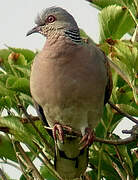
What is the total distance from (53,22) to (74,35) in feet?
0.57

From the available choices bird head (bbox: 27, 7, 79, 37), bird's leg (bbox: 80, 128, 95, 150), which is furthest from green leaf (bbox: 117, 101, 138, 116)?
bird head (bbox: 27, 7, 79, 37)

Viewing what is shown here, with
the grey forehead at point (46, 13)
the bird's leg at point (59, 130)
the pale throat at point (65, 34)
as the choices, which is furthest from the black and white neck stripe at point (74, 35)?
the bird's leg at point (59, 130)

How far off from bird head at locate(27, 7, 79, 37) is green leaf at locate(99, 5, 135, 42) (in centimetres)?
27

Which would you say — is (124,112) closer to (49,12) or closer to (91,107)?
(91,107)

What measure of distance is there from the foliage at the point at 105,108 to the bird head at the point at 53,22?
181 mm

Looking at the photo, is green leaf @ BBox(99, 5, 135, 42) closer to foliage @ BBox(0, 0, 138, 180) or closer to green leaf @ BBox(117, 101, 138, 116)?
foliage @ BBox(0, 0, 138, 180)

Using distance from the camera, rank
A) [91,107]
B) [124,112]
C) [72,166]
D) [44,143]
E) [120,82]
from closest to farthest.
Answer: [124,112], [44,143], [120,82], [91,107], [72,166]

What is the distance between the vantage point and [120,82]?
2.38m

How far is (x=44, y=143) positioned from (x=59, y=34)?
71 cm

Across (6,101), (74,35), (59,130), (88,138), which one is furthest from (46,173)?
(74,35)

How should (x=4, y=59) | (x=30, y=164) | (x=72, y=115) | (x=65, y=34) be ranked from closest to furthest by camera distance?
(x=30, y=164) < (x=4, y=59) < (x=72, y=115) < (x=65, y=34)

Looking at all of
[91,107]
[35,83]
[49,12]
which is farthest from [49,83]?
[49,12]

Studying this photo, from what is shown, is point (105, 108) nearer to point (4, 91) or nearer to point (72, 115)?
point (72, 115)

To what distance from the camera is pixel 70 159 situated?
2.80 m
